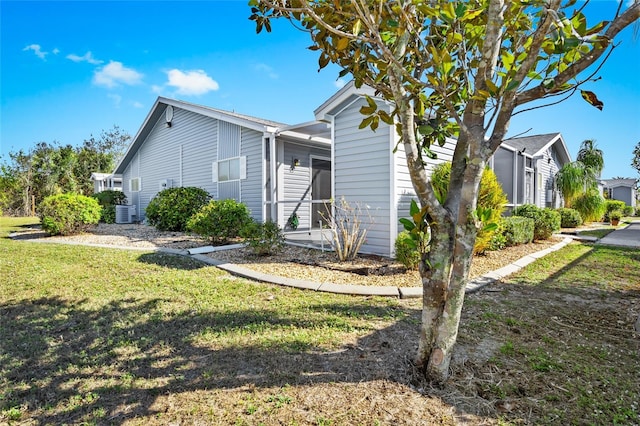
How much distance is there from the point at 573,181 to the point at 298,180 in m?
14.6

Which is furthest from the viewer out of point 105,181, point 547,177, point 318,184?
point 105,181

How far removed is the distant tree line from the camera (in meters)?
22.6

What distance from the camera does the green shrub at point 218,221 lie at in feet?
27.3

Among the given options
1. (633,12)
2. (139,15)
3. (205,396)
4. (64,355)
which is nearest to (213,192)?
(139,15)

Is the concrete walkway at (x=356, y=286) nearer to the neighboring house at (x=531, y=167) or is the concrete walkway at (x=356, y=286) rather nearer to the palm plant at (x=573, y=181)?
the neighboring house at (x=531, y=167)

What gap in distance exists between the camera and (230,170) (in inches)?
472

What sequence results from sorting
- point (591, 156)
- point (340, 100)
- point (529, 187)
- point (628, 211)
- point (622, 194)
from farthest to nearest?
point (622, 194), point (628, 211), point (591, 156), point (529, 187), point (340, 100)

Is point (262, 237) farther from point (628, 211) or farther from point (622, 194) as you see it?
point (622, 194)

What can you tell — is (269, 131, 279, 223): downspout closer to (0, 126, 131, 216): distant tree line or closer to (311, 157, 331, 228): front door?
(311, 157, 331, 228): front door

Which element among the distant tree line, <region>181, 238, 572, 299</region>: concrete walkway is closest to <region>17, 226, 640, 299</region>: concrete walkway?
<region>181, 238, 572, 299</region>: concrete walkway

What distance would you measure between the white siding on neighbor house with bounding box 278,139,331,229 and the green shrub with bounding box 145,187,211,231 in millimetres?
3290

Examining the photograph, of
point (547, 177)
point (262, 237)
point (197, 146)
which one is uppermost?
point (197, 146)

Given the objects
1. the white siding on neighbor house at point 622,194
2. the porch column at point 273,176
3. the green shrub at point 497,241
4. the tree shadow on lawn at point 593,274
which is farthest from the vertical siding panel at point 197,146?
the white siding on neighbor house at point 622,194

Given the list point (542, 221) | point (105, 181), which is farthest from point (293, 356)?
point (105, 181)
